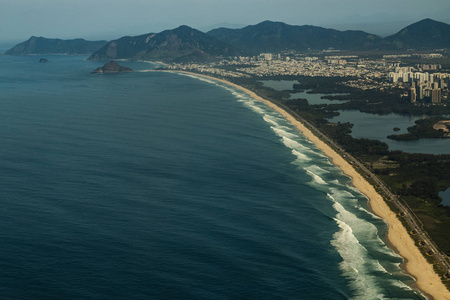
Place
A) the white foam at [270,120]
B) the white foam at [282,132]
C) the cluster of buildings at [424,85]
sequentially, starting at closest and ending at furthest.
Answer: the white foam at [282,132], the white foam at [270,120], the cluster of buildings at [424,85]

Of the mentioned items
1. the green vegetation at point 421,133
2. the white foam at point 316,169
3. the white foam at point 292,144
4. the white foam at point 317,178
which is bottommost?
the white foam at point 317,178

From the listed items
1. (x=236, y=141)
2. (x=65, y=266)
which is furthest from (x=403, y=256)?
(x=236, y=141)

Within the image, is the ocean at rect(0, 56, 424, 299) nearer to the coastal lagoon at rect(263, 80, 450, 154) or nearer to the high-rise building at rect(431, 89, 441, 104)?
the coastal lagoon at rect(263, 80, 450, 154)

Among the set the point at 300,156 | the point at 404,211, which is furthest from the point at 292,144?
the point at 404,211

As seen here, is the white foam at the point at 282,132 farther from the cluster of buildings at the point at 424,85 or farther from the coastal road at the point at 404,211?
the cluster of buildings at the point at 424,85

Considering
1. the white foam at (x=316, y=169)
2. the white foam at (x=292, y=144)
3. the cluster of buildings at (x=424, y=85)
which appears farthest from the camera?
the cluster of buildings at (x=424, y=85)

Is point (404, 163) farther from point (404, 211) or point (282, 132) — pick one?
point (282, 132)

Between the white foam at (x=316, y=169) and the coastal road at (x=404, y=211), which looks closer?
the coastal road at (x=404, y=211)

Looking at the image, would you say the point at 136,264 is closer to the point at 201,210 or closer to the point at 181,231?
the point at 181,231

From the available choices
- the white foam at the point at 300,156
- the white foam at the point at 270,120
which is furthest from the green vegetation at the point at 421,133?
the white foam at the point at 300,156
